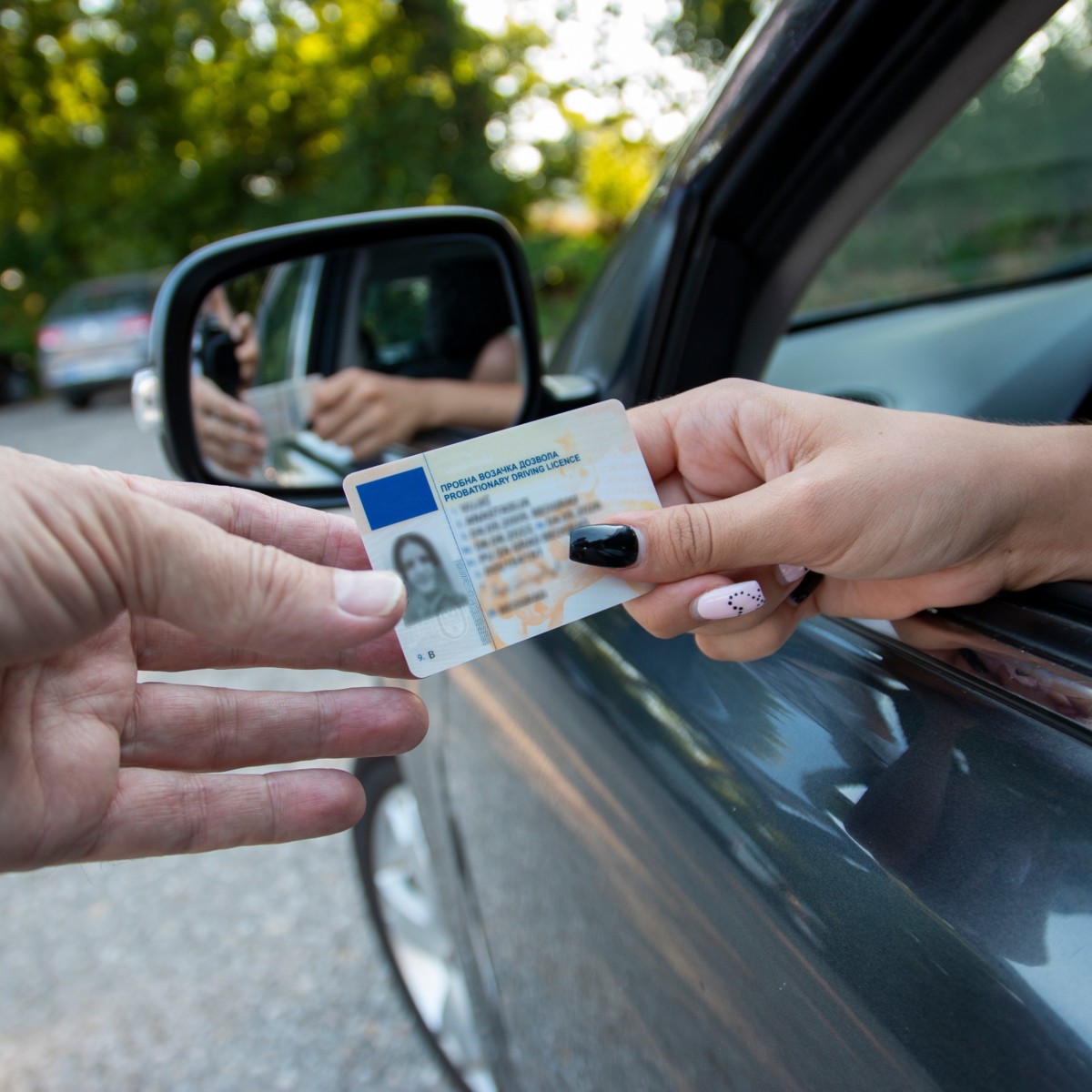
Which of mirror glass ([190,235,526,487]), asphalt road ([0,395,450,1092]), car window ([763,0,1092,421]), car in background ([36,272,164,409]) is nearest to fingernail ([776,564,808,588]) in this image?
car window ([763,0,1092,421])

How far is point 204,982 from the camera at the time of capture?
118 inches

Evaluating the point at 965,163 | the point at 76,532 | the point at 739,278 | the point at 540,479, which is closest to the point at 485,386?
the point at 739,278

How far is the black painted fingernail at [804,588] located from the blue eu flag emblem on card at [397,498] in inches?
17.6

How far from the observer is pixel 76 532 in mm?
812

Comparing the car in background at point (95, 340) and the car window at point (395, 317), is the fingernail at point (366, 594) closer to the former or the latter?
the car window at point (395, 317)

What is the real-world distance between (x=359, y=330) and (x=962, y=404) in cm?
125

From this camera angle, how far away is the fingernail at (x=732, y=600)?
41.4 inches

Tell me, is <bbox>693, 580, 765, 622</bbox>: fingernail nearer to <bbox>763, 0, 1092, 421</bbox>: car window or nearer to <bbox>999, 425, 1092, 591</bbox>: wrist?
<bbox>999, 425, 1092, 591</bbox>: wrist

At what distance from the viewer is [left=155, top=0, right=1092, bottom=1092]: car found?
816 millimetres

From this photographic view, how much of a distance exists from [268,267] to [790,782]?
1.34 metres

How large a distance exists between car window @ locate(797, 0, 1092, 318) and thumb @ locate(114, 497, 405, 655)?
2.31m

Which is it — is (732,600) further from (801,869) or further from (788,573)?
(801,869)

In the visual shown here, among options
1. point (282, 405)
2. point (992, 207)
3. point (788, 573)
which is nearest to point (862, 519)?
point (788, 573)

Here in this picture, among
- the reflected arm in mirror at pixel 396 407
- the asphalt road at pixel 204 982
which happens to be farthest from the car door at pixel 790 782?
the asphalt road at pixel 204 982
